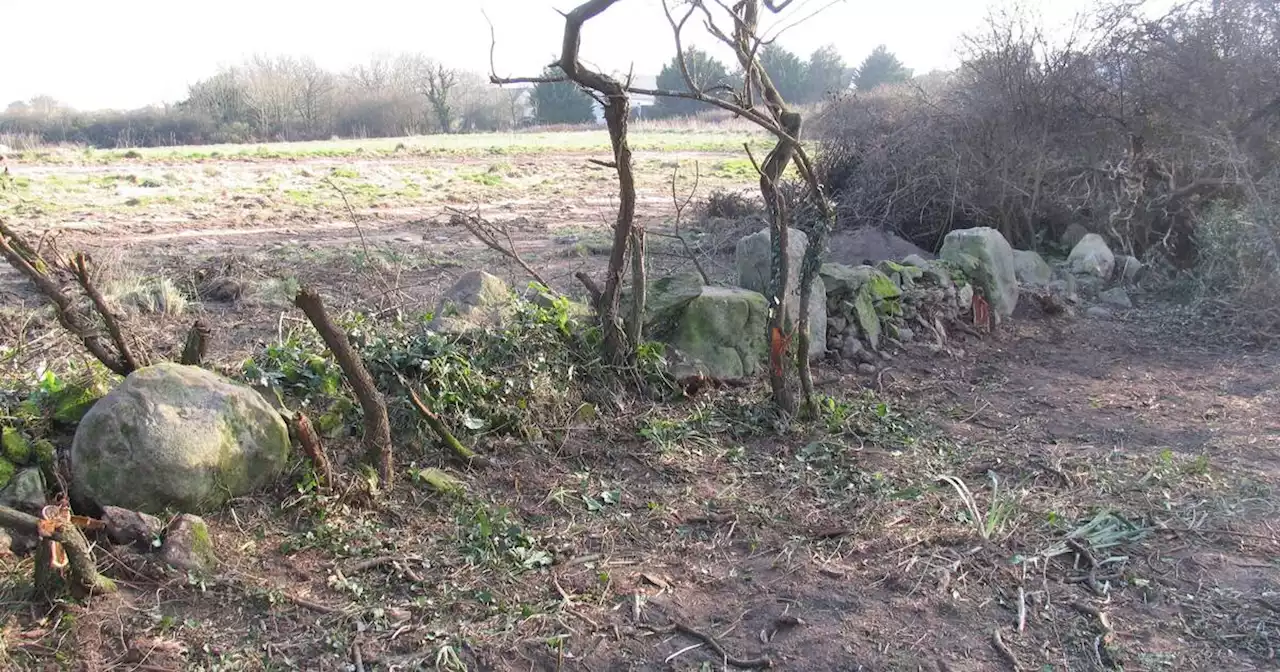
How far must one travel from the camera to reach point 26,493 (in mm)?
3514

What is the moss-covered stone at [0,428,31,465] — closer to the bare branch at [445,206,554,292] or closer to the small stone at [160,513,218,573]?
the small stone at [160,513,218,573]

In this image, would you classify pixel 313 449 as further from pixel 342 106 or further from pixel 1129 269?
pixel 342 106

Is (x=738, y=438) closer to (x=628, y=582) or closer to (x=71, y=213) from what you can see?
(x=628, y=582)

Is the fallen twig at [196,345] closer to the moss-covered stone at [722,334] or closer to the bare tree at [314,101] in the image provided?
the moss-covered stone at [722,334]

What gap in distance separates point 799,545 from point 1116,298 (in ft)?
19.8

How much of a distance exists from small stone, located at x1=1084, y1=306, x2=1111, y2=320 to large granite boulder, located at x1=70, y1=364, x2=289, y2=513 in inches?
271

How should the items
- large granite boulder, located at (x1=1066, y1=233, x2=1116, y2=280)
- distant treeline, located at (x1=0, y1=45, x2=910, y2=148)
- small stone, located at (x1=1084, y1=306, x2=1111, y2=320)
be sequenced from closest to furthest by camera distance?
1. small stone, located at (x1=1084, y1=306, x2=1111, y2=320)
2. large granite boulder, located at (x1=1066, y1=233, x2=1116, y2=280)
3. distant treeline, located at (x1=0, y1=45, x2=910, y2=148)

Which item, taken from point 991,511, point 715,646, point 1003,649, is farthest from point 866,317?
point 715,646

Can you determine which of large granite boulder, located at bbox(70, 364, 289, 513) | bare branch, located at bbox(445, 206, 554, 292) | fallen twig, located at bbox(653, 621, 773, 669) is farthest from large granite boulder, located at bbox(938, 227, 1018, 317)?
large granite boulder, located at bbox(70, 364, 289, 513)

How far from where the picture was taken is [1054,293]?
26.1ft

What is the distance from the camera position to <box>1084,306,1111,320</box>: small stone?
7.84m

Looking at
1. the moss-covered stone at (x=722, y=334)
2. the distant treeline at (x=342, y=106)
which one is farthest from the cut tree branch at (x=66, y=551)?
the distant treeline at (x=342, y=106)

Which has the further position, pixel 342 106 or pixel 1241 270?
pixel 342 106

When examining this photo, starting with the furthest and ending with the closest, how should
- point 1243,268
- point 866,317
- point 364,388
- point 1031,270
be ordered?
point 1031,270
point 1243,268
point 866,317
point 364,388
